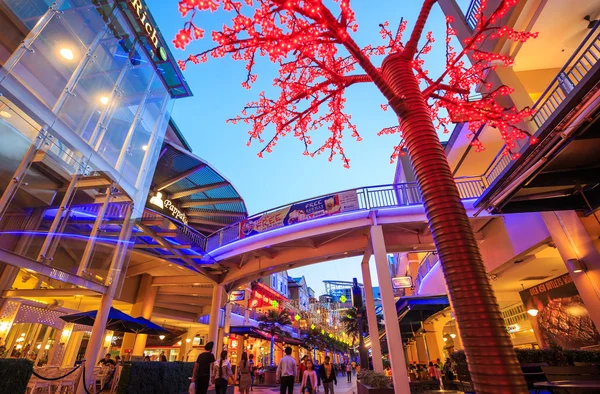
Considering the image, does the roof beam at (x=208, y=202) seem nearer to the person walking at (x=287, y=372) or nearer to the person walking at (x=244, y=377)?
the person walking at (x=244, y=377)

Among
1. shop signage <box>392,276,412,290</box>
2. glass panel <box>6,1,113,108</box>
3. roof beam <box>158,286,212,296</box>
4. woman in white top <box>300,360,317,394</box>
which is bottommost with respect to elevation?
woman in white top <box>300,360,317,394</box>

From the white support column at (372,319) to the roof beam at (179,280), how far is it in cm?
781

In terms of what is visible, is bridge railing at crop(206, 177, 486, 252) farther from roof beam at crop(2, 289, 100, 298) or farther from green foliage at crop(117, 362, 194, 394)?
roof beam at crop(2, 289, 100, 298)

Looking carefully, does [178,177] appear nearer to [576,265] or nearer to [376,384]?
A: [376,384]

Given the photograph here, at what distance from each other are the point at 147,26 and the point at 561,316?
69.2ft

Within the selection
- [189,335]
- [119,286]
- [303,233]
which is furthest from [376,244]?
[189,335]

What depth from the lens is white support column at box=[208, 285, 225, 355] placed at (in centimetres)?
1342

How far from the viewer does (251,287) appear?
96.8 ft

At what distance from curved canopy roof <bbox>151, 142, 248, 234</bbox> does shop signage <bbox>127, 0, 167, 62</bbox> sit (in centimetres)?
447

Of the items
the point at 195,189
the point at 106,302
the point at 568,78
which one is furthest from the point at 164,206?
the point at 568,78

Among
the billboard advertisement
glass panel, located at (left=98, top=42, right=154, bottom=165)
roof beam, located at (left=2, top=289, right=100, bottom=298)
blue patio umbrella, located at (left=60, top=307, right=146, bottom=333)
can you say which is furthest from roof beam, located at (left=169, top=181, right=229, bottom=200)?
the billboard advertisement

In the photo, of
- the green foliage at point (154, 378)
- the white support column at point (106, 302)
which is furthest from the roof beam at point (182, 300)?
the white support column at point (106, 302)

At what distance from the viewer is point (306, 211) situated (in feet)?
38.1

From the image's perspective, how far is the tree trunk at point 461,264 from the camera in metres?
2.09
